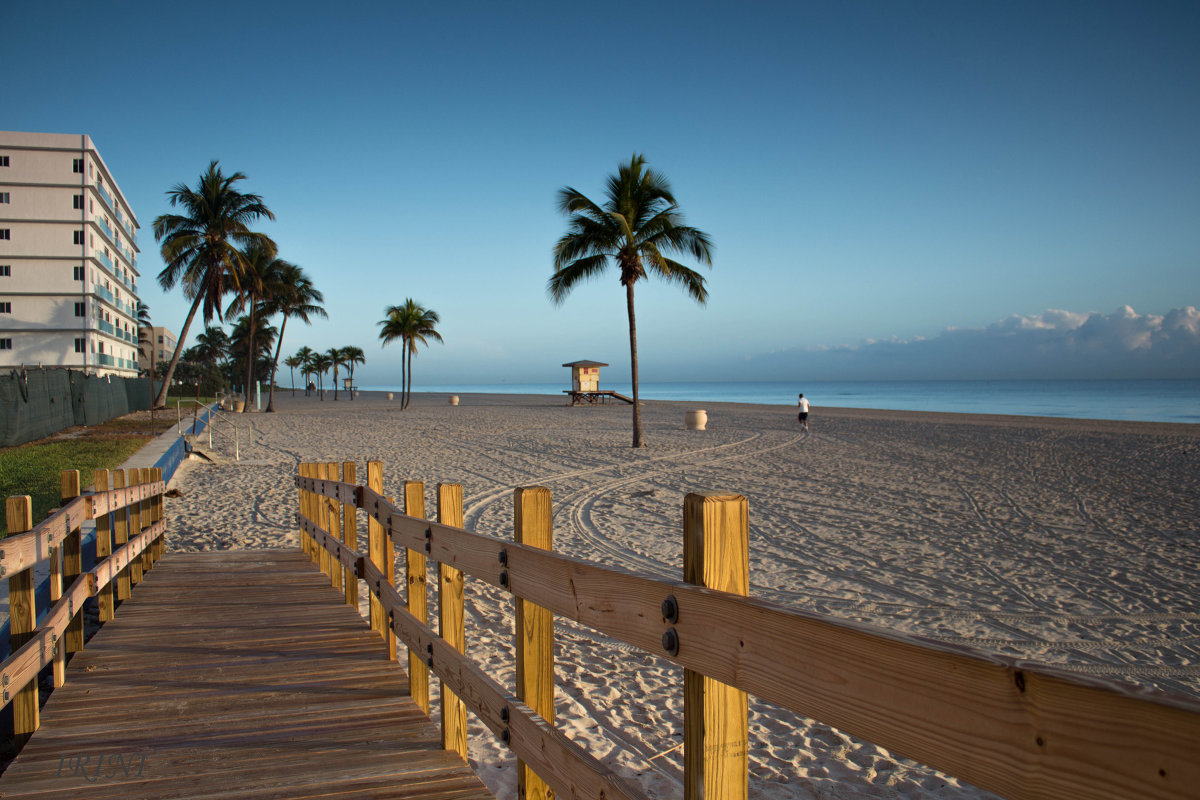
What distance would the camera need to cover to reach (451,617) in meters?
2.93

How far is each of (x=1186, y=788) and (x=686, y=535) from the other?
31.4 inches

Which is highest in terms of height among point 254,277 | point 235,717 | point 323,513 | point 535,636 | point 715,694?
point 254,277

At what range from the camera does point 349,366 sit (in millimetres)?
96000

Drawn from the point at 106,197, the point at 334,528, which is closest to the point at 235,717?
the point at 334,528

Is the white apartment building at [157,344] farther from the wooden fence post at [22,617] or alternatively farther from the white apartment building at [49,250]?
the wooden fence post at [22,617]

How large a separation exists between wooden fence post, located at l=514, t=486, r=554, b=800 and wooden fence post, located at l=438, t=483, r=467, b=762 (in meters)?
0.74

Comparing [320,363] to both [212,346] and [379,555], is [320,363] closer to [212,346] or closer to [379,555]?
[212,346]

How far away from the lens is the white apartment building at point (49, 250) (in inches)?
1673

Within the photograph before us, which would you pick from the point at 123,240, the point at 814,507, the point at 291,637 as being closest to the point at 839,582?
the point at 814,507

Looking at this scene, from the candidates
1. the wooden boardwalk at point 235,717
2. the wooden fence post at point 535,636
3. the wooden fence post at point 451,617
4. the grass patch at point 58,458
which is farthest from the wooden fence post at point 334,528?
the wooden fence post at point 535,636

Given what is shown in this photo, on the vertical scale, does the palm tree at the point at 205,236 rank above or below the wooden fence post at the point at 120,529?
above

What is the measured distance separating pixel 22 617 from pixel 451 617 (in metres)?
1.98

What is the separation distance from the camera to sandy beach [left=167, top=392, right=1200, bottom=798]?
148 inches

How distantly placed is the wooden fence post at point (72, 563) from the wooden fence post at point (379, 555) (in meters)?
1.51
